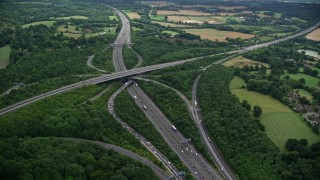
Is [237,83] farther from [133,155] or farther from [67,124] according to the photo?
[67,124]

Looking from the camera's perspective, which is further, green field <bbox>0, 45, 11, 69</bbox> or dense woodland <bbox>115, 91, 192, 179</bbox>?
green field <bbox>0, 45, 11, 69</bbox>

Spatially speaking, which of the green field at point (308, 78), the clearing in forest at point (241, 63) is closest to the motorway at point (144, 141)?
the clearing in forest at point (241, 63)

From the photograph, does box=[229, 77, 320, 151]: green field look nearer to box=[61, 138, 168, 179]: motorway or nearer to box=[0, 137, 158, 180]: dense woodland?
box=[61, 138, 168, 179]: motorway

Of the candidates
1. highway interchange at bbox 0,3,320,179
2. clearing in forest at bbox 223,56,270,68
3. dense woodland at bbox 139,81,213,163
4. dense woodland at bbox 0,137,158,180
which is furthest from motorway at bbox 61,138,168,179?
clearing in forest at bbox 223,56,270,68

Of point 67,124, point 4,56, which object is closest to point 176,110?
point 67,124

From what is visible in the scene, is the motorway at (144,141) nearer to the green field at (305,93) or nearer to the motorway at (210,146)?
the motorway at (210,146)

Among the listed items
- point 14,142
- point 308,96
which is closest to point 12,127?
point 14,142
